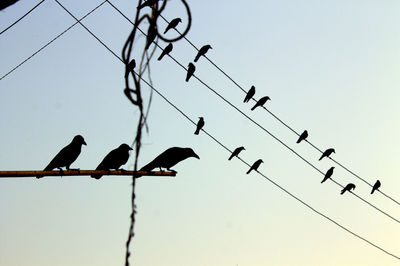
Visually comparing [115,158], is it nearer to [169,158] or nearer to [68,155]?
[68,155]

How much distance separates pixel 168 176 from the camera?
758 centimetres

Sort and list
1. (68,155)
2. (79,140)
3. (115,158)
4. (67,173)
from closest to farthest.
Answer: (67,173)
(115,158)
(68,155)
(79,140)

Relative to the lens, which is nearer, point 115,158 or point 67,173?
point 67,173

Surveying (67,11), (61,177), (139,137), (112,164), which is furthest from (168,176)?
(139,137)

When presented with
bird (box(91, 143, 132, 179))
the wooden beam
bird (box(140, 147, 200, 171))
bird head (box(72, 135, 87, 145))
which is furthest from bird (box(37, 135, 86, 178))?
the wooden beam

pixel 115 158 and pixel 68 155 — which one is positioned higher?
pixel 115 158

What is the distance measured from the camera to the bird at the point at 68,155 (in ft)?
32.8

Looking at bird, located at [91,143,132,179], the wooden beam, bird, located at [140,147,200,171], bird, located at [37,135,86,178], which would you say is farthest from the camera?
bird, located at [140,147,200,171]

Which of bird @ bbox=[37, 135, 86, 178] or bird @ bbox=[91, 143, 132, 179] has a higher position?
bird @ bbox=[91, 143, 132, 179]

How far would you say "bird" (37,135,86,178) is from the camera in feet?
32.8

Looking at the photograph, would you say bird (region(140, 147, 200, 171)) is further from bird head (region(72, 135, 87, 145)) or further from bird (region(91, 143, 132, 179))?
bird head (region(72, 135, 87, 145))

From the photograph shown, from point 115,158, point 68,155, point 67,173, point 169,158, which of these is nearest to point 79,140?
point 68,155

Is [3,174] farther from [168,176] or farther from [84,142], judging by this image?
[84,142]

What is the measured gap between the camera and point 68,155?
10.1 meters
